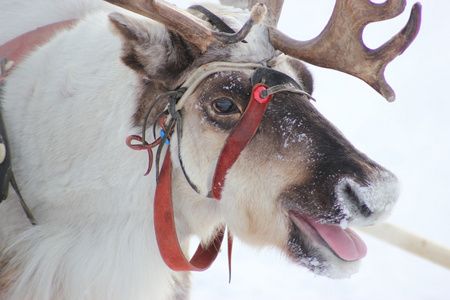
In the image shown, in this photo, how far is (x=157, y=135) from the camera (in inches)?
86.7

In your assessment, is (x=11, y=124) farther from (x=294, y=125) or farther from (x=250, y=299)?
(x=250, y=299)

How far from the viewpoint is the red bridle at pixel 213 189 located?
Answer: 1.99 meters

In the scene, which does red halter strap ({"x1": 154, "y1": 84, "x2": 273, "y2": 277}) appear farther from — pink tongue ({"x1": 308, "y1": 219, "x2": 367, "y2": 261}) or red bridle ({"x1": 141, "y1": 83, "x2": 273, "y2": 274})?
pink tongue ({"x1": 308, "y1": 219, "x2": 367, "y2": 261})

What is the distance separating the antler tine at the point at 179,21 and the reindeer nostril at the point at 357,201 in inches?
27.0

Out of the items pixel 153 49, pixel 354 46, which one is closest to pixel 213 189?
pixel 153 49

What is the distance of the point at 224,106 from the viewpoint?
2033 millimetres

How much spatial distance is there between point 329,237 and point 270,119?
52cm

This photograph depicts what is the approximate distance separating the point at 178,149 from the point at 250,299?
255 cm

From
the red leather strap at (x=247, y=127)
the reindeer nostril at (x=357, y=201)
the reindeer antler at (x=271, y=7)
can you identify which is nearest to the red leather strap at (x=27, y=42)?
Result: the reindeer antler at (x=271, y=7)

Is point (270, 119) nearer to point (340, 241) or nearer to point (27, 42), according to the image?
point (340, 241)

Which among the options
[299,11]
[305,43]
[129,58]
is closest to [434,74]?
[299,11]

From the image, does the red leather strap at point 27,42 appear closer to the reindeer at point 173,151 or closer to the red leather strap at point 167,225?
the reindeer at point 173,151

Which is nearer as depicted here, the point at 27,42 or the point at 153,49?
the point at 153,49

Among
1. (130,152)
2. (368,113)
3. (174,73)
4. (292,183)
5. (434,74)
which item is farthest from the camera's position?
(434,74)
